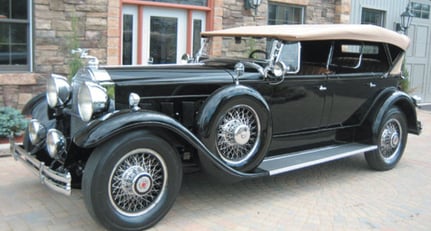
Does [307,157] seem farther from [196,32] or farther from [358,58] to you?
[196,32]

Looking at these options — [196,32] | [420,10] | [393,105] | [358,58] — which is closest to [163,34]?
[196,32]

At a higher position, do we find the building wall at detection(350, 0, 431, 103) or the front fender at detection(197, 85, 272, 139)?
the building wall at detection(350, 0, 431, 103)

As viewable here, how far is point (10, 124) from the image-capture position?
243 inches

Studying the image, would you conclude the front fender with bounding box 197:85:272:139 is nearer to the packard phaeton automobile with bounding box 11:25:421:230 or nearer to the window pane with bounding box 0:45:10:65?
the packard phaeton automobile with bounding box 11:25:421:230

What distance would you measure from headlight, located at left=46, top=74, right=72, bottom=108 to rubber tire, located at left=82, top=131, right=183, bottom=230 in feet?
3.47

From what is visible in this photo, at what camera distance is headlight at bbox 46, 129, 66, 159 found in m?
3.90

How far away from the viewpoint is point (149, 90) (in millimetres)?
4277

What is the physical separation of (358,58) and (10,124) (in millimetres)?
4515

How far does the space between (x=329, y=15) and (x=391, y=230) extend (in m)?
8.15

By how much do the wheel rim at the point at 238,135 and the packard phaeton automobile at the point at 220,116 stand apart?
0.01m

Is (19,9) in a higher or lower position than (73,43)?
higher

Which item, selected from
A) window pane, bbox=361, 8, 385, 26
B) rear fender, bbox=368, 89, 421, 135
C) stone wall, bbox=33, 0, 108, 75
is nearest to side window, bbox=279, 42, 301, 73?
rear fender, bbox=368, 89, 421, 135

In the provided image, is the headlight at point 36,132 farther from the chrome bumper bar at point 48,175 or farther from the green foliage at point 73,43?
the green foliage at point 73,43

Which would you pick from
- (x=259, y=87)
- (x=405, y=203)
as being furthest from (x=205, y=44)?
(x=405, y=203)
